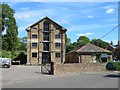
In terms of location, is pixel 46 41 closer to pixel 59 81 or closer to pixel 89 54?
pixel 89 54

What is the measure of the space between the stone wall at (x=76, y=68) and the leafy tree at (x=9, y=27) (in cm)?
4548

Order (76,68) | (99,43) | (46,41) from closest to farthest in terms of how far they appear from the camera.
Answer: (76,68), (46,41), (99,43)

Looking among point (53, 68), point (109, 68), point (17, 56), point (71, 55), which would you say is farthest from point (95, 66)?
point (17, 56)

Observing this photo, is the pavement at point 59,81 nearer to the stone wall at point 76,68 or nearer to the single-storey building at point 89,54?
the stone wall at point 76,68

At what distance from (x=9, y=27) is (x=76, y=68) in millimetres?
49767

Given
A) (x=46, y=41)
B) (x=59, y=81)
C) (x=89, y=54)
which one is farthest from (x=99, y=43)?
(x=59, y=81)

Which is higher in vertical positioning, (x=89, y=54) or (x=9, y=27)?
(x=9, y=27)

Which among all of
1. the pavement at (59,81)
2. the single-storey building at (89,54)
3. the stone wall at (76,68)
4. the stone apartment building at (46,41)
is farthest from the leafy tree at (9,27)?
the pavement at (59,81)

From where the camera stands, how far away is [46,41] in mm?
84938

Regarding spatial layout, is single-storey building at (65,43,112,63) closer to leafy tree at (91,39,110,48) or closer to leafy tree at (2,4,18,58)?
leafy tree at (2,4,18,58)

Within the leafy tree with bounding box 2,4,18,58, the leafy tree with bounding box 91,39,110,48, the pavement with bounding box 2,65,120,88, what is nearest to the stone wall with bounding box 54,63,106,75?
the pavement with bounding box 2,65,120,88

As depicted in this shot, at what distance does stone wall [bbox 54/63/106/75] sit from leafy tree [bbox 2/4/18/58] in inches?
1791

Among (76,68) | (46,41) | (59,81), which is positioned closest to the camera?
(59,81)

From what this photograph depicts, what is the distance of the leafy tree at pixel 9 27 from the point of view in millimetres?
89875
